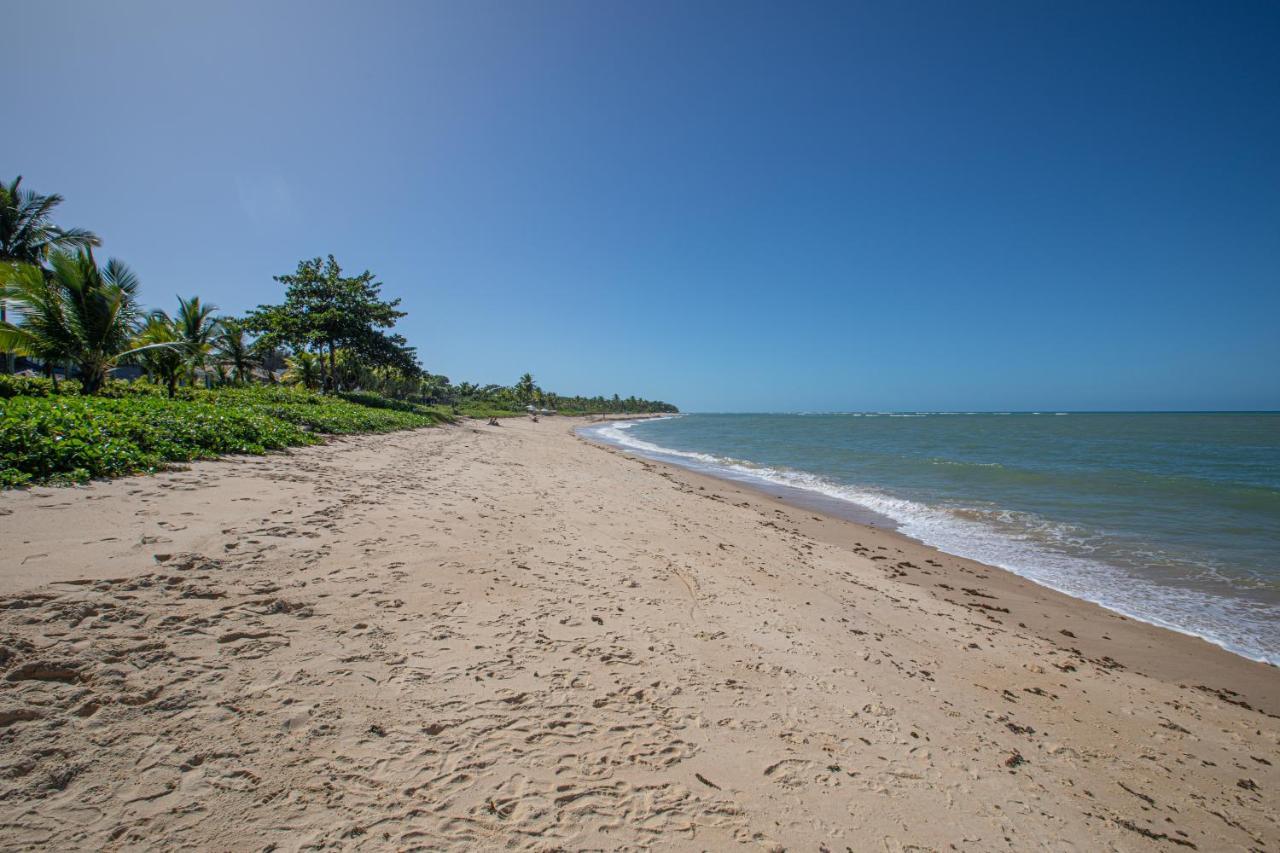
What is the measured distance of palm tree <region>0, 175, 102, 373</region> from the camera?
916 inches

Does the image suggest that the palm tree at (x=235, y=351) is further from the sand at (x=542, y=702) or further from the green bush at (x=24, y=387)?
the sand at (x=542, y=702)

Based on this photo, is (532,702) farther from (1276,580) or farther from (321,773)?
(1276,580)

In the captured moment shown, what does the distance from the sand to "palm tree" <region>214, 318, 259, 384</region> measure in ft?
114

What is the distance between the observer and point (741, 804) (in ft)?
8.70

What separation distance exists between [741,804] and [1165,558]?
11907 millimetres

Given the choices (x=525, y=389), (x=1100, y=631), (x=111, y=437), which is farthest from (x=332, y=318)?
(x=525, y=389)

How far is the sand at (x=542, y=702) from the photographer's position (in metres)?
2.37

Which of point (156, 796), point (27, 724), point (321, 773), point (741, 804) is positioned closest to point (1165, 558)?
point (741, 804)

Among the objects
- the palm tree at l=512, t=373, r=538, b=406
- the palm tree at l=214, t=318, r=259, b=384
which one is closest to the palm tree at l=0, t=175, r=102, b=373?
the palm tree at l=214, t=318, r=259, b=384

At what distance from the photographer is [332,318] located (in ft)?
99.7

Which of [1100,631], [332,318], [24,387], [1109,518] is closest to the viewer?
[1100,631]

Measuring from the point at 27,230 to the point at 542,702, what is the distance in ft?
131

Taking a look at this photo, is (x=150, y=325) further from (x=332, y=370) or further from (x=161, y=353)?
(x=332, y=370)

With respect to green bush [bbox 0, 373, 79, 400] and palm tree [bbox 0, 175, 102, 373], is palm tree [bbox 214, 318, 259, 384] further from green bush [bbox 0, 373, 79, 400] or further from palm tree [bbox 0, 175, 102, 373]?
green bush [bbox 0, 373, 79, 400]
